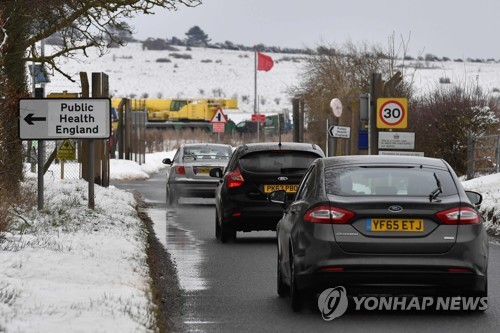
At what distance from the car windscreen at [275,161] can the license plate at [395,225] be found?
877 centimetres

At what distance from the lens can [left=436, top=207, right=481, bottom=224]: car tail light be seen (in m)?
11.5

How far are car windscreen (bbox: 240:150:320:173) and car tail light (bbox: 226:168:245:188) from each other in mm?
126

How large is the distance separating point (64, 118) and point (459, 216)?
35.9 feet

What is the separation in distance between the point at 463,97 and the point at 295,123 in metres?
19.2

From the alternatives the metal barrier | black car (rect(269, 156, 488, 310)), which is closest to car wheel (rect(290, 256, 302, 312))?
black car (rect(269, 156, 488, 310))

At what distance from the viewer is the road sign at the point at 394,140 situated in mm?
31641

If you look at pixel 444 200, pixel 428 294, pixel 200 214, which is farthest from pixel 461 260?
pixel 200 214

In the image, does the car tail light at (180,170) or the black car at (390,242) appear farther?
the car tail light at (180,170)

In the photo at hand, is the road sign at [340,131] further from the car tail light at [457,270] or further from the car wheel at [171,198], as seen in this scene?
the car tail light at [457,270]

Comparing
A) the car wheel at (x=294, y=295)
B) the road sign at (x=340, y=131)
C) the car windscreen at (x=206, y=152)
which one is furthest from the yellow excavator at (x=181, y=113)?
the car wheel at (x=294, y=295)

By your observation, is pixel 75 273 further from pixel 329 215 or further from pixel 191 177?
pixel 191 177

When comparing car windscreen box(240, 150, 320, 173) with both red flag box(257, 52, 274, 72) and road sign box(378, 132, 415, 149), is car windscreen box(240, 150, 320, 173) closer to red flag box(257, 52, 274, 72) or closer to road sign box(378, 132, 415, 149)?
road sign box(378, 132, 415, 149)

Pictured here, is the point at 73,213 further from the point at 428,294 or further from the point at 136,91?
the point at 136,91

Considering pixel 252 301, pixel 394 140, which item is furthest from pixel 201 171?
pixel 252 301
